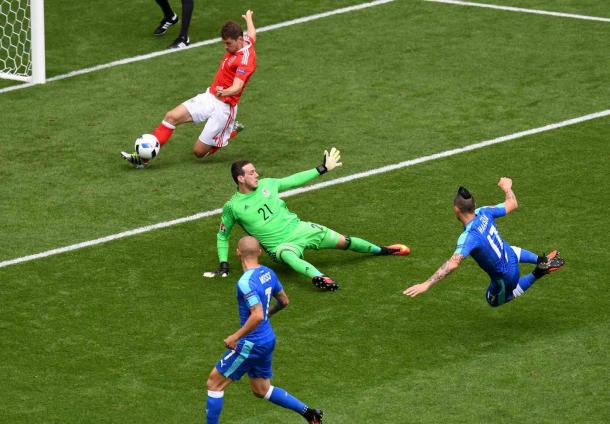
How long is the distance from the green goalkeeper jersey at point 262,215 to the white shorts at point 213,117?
352 centimetres

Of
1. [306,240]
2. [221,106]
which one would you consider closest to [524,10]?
[221,106]

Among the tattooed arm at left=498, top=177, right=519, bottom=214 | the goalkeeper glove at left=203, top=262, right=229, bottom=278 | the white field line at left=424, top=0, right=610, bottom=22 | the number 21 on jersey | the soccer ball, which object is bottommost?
the goalkeeper glove at left=203, top=262, right=229, bottom=278

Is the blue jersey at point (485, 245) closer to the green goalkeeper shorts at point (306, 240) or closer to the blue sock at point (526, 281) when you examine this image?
the blue sock at point (526, 281)

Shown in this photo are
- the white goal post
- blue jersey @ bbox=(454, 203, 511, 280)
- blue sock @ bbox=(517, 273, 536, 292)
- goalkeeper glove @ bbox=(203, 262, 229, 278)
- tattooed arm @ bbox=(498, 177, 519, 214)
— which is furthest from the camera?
the white goal post

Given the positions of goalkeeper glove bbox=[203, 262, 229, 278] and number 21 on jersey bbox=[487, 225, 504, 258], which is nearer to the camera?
number 21 on jersey bbox=[487, 225, 504, 258]

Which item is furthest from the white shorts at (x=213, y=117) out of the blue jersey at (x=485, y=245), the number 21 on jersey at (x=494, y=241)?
the number 21 on jersey at (x=494, y=241)

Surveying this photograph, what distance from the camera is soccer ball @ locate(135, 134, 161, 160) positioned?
18969mm

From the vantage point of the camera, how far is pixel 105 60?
23.4m

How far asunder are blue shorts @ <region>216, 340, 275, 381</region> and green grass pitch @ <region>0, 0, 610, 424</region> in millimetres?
756

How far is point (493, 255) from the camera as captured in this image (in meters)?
14.1

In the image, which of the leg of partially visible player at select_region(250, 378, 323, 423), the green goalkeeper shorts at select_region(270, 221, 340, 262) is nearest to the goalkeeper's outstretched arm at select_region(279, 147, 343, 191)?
the green goalkeeper shorts at select_region(270, 221, 340, 262)

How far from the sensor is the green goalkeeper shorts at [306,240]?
15672 mm

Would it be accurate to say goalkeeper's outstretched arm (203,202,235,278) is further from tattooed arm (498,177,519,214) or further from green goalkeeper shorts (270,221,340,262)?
tattooed arm (498,177,519,214)

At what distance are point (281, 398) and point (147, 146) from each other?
24.1 ft
